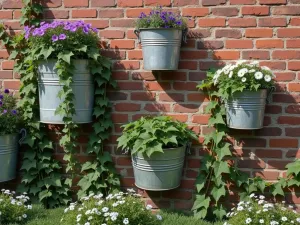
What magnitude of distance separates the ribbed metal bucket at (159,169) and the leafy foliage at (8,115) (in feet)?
3.12

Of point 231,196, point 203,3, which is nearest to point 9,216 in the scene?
point 231,196

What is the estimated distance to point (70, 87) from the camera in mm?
2887

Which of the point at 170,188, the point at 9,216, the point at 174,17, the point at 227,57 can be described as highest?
the point at 174,17

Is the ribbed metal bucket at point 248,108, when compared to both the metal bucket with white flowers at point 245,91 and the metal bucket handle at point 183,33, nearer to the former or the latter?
the metal bucket with white flowers at point 245,91

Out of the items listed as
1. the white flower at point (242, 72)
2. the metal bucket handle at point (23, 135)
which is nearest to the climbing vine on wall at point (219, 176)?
the white flower at point (242, 72)

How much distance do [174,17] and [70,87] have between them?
877 mm

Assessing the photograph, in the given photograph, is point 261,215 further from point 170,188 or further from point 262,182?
point 170,188

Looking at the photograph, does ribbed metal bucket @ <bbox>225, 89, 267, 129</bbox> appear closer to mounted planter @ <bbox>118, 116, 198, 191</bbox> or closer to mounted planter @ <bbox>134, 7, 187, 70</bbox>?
mounted planter @ <bbox>118, 116, 198, 191</bbox>

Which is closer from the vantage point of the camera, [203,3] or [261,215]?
[261,215]

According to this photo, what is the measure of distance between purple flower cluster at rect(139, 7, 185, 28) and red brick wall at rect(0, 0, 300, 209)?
18cm

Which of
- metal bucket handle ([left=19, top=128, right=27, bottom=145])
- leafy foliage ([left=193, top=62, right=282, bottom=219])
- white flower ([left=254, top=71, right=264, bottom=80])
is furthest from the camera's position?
metal bucket handle ([left=19, top=128, right=27, bottom=145])

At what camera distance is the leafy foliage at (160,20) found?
9.16 ft

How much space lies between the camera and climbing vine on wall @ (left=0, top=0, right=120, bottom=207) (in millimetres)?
3045

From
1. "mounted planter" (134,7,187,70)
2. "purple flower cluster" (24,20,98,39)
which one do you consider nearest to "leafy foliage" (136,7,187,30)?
"mounted planter" (134,7,187,70)
